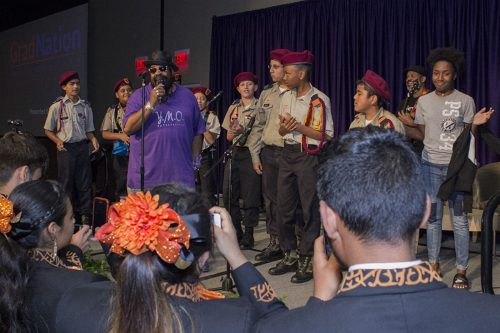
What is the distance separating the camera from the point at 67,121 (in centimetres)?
589

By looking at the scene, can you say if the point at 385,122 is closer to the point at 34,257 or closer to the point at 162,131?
the point at 162,131

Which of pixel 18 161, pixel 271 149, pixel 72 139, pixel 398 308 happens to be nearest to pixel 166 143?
pixel 18 161

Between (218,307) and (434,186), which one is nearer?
(218,307)

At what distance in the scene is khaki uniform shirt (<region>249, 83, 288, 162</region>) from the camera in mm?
4375

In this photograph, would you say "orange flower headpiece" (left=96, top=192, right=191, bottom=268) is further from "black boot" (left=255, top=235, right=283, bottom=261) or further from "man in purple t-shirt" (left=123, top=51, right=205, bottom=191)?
"black boot" (left=255, top=235, right=283, bottom=261)

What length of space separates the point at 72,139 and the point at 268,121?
2459mm

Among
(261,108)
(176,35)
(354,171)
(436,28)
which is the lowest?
(354,171)

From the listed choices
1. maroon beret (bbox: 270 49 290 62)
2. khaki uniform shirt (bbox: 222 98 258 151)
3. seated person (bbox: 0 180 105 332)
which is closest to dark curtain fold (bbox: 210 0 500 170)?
khaki uniform shirt (bbox: 222 98 258 151)

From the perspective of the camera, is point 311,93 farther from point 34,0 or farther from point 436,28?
point 34,0

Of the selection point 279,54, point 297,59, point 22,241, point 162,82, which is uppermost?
point 279,54

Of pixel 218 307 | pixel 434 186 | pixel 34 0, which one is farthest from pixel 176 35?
pixel 218 307

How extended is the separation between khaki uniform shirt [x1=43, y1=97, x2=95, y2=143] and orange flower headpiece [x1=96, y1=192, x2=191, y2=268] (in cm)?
497

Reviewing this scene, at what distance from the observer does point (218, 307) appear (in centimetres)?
110

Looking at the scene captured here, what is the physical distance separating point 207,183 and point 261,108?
48.8 inches
